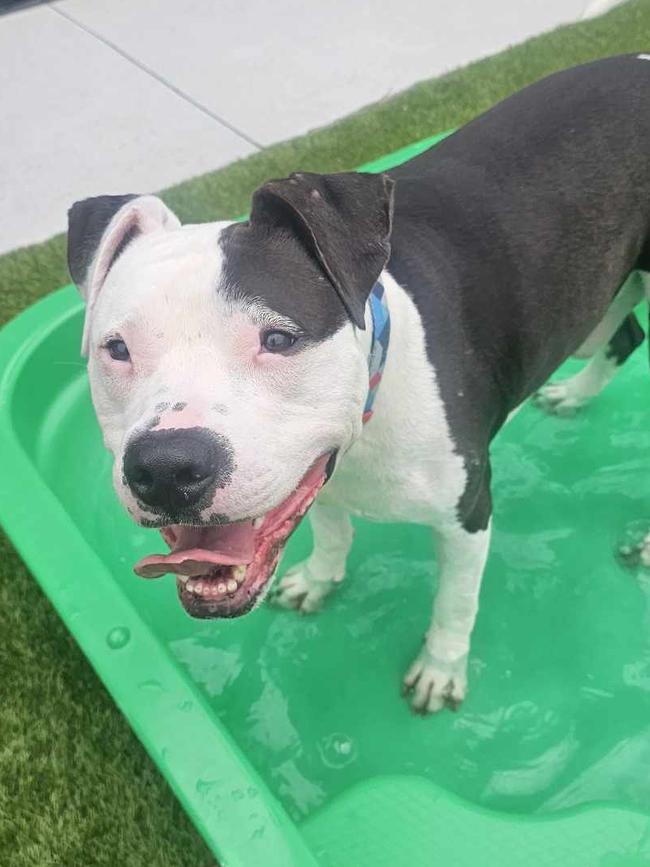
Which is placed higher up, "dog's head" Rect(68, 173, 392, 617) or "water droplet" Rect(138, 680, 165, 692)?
"dog's head" Rect(68, 173, 392, 617)

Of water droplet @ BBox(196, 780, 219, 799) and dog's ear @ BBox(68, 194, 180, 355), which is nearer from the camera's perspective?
dog's ear @ BBox(68, 194, 180, 355)

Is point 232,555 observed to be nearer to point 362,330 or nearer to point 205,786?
point 362,330

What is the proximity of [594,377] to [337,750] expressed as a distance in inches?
66.6

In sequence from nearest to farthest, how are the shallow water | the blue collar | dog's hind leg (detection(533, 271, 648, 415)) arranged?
the blue collar
the shallow water
dog's hind leg (detection(533, 271, 648, 415))

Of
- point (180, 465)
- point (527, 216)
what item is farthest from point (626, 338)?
point (180, 465)

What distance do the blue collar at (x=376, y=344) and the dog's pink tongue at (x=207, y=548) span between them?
38cm

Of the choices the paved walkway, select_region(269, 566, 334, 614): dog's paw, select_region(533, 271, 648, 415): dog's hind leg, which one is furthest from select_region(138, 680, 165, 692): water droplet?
the paved walkway

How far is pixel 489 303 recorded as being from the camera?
2.49 m

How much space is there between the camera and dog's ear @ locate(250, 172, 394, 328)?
5.81 ft

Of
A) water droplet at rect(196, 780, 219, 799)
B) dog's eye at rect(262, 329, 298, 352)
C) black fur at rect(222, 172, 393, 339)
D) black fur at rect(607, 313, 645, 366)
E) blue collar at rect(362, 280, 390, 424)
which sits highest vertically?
black fur at rect(222, 172, 393, 339)

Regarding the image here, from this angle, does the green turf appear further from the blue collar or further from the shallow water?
the blue collar

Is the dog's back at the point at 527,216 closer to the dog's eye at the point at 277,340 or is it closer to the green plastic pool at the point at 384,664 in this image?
the dog's eye at the point at 277,340

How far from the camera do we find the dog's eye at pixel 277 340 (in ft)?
5.72

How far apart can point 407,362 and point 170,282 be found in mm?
658
